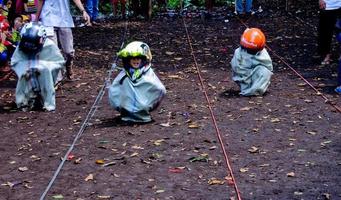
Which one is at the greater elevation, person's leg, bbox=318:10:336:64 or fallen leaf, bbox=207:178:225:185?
person's leg, bbox=318:10:336:64

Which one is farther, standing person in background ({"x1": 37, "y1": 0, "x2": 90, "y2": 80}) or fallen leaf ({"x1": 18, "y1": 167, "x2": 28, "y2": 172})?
standing person in background ({"x1": 37, "y1": 0, "x2": 90, "y2": 80})

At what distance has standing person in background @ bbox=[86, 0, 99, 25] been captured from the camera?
16916 mm

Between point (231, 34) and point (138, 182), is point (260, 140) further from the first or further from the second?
point (231, 34)

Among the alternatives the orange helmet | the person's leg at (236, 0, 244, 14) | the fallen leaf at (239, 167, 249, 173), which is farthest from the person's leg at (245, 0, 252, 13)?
the fallen leaf at (239, 167, 249, 173)

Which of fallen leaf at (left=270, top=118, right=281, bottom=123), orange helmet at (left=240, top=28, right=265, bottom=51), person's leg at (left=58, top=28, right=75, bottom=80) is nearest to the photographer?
fallen leaf at (left=270, top=118, right=281, bottom=123)

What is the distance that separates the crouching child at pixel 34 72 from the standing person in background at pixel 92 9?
9.07 m

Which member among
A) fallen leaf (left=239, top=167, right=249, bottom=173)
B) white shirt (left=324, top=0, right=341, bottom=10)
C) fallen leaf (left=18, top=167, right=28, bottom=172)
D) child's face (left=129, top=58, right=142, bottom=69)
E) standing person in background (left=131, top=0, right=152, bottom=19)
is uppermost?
white shirt (left=324, top=0, right=341, bottom=10)

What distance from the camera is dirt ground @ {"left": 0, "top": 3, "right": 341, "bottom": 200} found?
4.99 m

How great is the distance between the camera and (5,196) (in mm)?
4906

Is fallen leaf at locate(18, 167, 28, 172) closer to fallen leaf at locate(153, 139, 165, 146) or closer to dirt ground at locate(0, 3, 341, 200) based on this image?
dirt ground at locate(0, 3, 341, 200)

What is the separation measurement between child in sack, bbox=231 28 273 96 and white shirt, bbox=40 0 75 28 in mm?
2621

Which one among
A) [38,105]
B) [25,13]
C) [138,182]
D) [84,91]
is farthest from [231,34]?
[138,182]

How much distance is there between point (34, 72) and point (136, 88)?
162 centimetres

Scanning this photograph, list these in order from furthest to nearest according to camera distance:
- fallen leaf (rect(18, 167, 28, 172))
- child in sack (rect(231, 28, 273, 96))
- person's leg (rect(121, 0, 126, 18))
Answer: person's leg (rect(121, 0, 126, 18))
child in sack (rect(231, 28, 273, 96))
fallen leaf (rect(18, 167, 28, 172))
